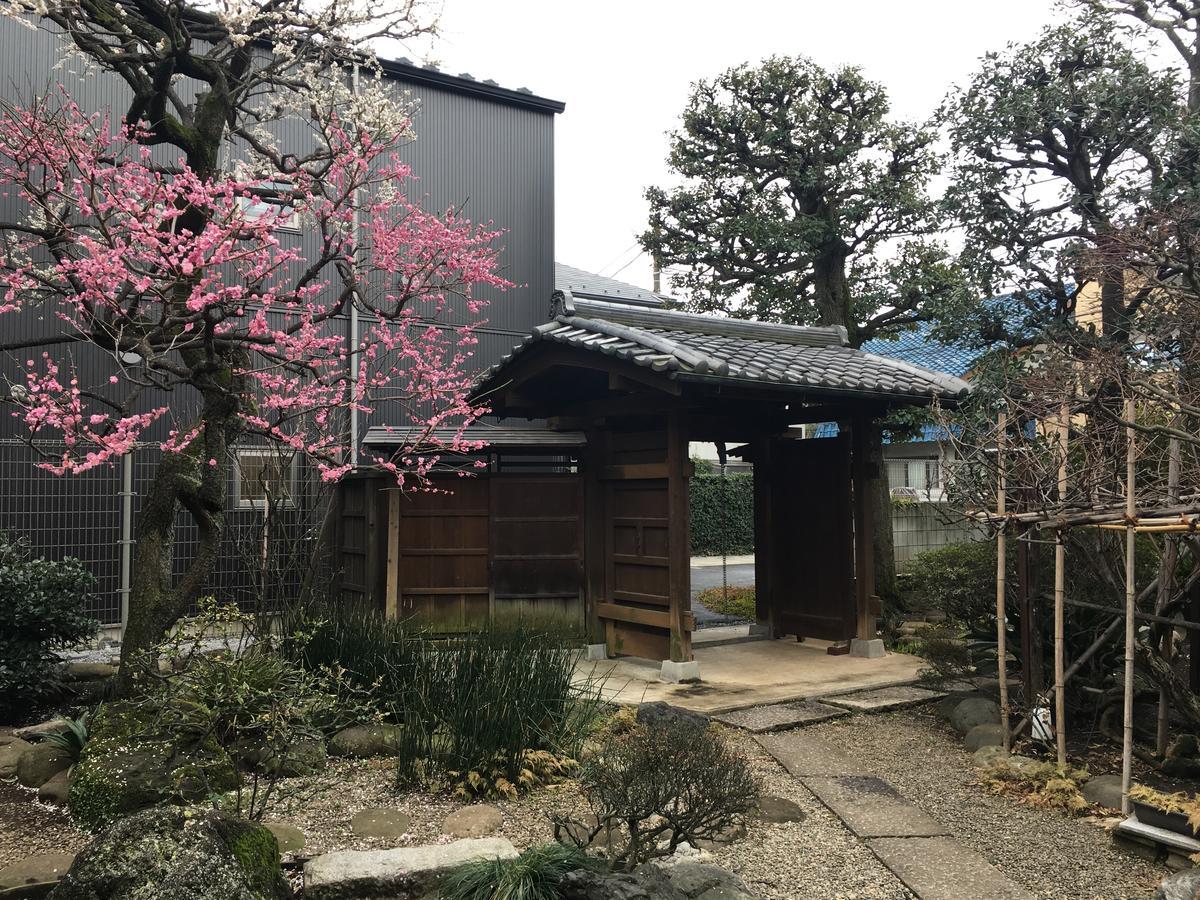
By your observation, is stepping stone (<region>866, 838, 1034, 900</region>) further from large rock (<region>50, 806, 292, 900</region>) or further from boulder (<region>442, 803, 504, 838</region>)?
large rock (<region>50, 806, 292, 900</region>)

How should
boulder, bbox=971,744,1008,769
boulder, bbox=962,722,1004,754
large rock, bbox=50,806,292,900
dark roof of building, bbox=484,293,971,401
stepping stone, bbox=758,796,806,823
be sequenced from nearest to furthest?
large rock, bbox=50,806,292,900 < stepping stone, bbox=758,796,806,823 < boulder, bbox=971,744,1008,769 < boulder, bbox=962,722,1004,754 < dark roof of building, bbox=484,293,971,401

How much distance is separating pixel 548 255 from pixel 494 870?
373 inches

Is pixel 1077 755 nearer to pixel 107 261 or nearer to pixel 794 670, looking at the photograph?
pixel 794 670

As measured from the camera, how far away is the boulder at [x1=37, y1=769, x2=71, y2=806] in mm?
4289

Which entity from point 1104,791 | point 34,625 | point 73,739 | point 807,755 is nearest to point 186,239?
point 34,625

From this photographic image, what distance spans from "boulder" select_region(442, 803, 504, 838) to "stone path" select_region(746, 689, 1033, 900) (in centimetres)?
166

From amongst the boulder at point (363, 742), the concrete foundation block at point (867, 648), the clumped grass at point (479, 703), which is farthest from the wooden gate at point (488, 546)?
the boulder at point (363, 742)

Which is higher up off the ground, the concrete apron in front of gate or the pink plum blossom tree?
the pink plum blossom tree

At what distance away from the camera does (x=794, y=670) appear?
728 centimetres

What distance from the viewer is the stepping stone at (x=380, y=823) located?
150 inches

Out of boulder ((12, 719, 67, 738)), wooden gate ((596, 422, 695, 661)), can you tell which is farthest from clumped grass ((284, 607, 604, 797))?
wooden gate ((596, 422, 695, 661))

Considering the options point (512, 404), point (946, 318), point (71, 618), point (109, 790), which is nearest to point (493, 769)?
point (109, 790)

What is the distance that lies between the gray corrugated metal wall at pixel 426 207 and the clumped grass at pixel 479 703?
4150mm

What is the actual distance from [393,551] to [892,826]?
5141 mm
